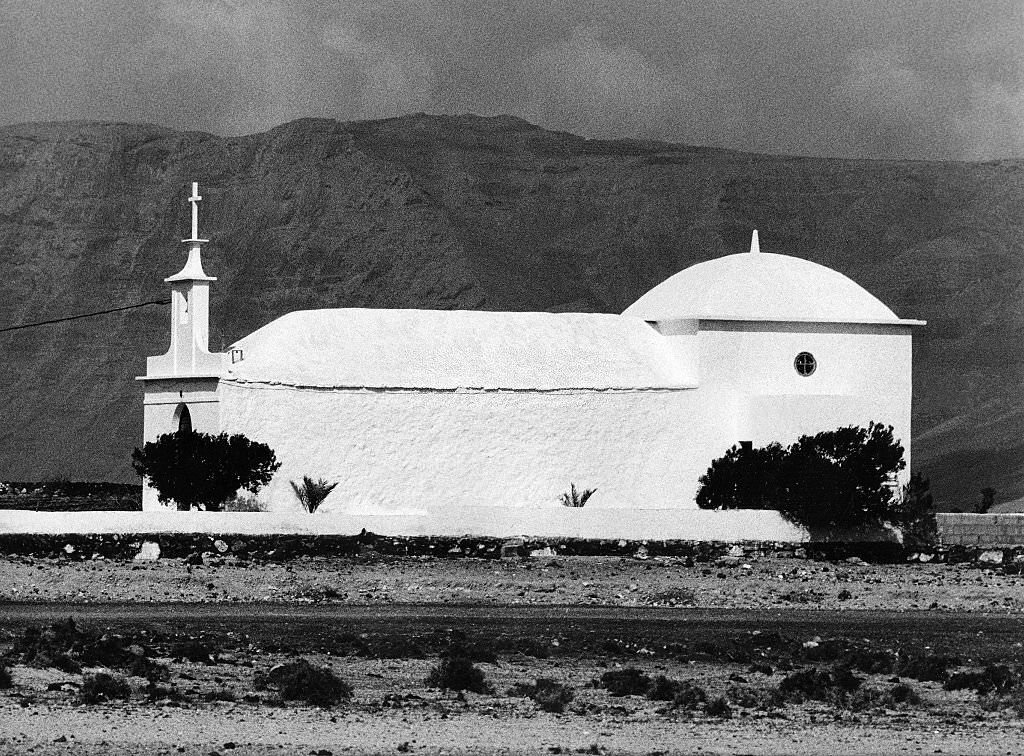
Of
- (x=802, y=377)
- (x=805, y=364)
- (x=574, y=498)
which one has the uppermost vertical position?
(x=805, y=364)

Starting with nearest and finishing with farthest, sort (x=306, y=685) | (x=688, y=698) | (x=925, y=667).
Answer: (x=306, y=685)
(x=688, y=698)
(x=925, y=667)

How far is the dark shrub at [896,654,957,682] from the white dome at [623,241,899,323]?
18821 mm

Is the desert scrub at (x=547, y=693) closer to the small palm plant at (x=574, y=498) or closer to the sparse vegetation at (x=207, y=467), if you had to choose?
the sparse vegetation at (x=207, y=467)

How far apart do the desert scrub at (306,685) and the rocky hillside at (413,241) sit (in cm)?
5262

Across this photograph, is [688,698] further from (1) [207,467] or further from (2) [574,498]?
(2) [574,498]

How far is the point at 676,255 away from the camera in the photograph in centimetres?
9406

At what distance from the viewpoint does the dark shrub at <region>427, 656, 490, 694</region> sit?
23953 mm

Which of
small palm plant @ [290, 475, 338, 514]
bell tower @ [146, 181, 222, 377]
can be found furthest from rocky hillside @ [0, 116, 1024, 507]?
small palm plant @ [290, 475, 338, 514]

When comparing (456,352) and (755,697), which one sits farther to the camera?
(456,352)

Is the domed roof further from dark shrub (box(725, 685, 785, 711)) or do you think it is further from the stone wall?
dark shrub (box(725, 685, 785, 711))

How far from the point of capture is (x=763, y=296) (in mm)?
45875

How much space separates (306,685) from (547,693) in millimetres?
2842

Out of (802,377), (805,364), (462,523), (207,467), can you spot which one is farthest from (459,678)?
(805,364)

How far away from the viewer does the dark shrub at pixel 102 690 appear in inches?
871
